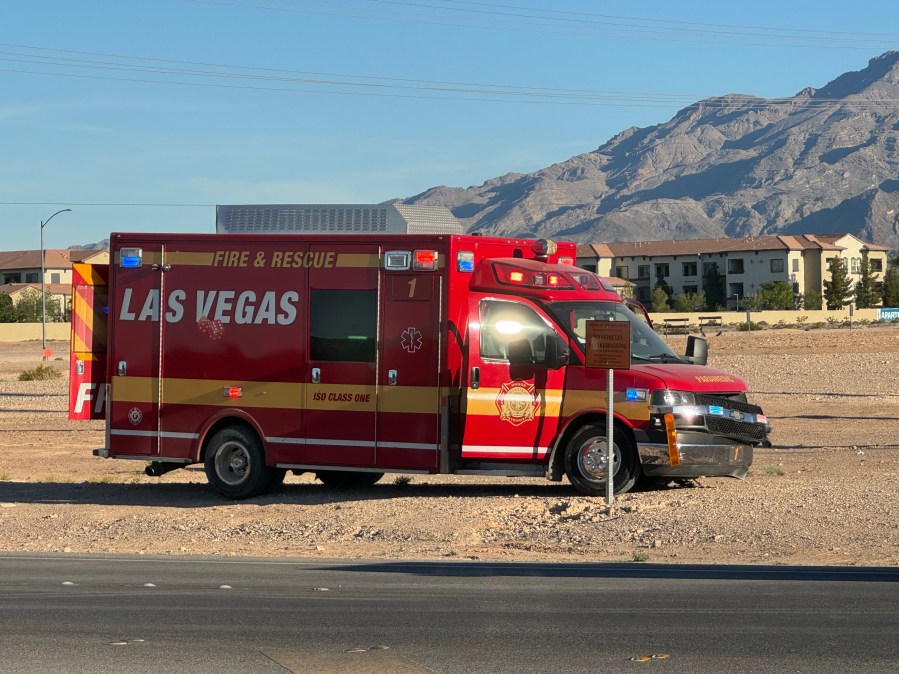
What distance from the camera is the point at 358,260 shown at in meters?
16.6

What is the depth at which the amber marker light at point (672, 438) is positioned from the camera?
15.9 metres

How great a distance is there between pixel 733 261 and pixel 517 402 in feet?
503

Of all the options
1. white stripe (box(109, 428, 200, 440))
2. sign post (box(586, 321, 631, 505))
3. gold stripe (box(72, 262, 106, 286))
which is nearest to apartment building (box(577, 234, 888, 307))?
gold stripe (box(72, 262, 106, 286))

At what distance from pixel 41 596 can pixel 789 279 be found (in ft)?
520

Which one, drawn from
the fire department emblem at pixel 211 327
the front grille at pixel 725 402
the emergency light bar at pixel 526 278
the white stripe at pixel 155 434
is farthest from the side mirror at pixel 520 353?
the white stripe at pixel 155 434

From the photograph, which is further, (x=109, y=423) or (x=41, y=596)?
(x=109, y=423)

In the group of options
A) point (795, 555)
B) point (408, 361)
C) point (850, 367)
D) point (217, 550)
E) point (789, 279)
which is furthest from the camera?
point (789, 279)

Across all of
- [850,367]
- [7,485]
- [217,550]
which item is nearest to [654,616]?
[217,550]

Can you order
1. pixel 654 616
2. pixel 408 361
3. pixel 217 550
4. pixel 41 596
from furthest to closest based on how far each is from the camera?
1. pixel 408 361
2. pixel 217 550
3. pixel 41 596
4. pixel 654 616

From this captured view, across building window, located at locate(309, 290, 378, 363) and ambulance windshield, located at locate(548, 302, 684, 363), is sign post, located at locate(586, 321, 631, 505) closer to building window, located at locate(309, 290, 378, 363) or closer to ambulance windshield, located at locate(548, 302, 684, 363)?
ambulance windshield, located at locate(548, 302, 684, 363)

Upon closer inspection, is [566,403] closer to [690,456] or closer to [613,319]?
[613,319]

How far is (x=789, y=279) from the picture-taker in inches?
6417

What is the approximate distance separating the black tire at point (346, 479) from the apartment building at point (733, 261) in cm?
14048

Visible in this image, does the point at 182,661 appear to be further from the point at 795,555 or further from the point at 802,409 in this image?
the point at 802,409
